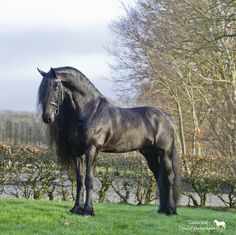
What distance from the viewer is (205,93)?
28.9m

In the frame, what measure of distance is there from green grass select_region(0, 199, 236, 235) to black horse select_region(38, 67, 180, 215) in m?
0.46

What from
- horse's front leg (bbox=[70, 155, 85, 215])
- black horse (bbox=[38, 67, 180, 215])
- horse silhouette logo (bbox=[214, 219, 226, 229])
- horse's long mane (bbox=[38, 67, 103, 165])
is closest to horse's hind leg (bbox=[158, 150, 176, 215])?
black horse (bbox=[38, 67, 180, 215])

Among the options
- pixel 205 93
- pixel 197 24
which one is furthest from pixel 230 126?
pixel 205 93

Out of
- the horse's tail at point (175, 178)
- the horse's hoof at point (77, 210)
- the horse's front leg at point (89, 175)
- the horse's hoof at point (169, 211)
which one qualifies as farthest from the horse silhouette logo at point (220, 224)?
the horse's hoof at point (77, 210)

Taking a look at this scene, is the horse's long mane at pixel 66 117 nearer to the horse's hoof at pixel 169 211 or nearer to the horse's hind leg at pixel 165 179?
the horse's hind leg at pixel 165 179

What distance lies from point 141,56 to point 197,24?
9947 millimetres

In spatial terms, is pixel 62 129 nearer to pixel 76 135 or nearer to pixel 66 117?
pixel 66 117

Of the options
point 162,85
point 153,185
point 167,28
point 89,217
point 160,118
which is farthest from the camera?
point 162,85

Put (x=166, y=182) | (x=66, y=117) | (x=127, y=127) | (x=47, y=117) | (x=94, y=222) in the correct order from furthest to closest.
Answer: (x=166, y=182), (x=127, y=127), (x=66, y=117), (x=47, y=117), (x=94, y=222)

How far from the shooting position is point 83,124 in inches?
314

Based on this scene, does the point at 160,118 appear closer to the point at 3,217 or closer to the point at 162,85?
the point at 3,217

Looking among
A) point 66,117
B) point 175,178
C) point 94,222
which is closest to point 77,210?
Answer: point 94,222

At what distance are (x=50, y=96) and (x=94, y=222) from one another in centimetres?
196

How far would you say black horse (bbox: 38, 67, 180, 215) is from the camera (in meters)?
7.77
